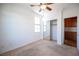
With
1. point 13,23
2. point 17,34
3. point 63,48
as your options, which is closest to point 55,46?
point 63,48

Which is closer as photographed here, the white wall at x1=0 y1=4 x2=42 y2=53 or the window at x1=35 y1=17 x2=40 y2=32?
the white wall at x1=0 y1=4 x2=42 y2=53

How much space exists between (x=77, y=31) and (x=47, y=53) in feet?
2.49

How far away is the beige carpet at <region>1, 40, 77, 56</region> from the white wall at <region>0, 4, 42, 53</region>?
102mm

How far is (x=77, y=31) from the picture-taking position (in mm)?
2104

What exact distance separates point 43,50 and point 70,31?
70cm

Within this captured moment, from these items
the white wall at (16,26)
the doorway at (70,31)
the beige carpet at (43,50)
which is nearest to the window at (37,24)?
the white wall at (16,26)

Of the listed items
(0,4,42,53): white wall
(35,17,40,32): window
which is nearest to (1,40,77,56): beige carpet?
(0,4,42,53): white wall

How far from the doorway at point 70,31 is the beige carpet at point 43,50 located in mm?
107

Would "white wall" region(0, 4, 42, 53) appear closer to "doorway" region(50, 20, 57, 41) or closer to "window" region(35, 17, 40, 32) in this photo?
"window" region(35, 17, 40, 32)

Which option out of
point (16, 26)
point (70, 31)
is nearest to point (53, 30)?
point (70, 31)

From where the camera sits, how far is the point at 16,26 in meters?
2.13

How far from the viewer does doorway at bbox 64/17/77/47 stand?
2.11m

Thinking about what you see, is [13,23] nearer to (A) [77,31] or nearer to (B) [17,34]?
(B) [17,34]

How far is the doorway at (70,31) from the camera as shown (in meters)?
2.11
